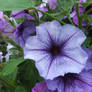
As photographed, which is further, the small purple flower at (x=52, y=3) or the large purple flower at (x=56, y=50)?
the small purple flower at (x=52, y=3)

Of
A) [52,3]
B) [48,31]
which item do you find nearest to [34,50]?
[48,31]

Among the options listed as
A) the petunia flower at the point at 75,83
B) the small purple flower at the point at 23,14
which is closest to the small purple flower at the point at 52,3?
the small purple flower at the point at 23,14

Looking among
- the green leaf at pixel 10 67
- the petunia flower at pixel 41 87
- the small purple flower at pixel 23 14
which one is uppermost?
the small purple flower at pixel 23 14

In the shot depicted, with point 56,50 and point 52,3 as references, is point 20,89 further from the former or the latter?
point 52,3

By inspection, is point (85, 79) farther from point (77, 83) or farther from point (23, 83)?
point (23, 83)

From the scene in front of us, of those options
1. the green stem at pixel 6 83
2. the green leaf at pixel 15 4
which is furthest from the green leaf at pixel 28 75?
the green leaf at pixel 15 4

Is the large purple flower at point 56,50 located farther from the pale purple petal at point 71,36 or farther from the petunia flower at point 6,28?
the petunia flower at point 6,28

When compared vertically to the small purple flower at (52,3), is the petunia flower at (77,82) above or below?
below
